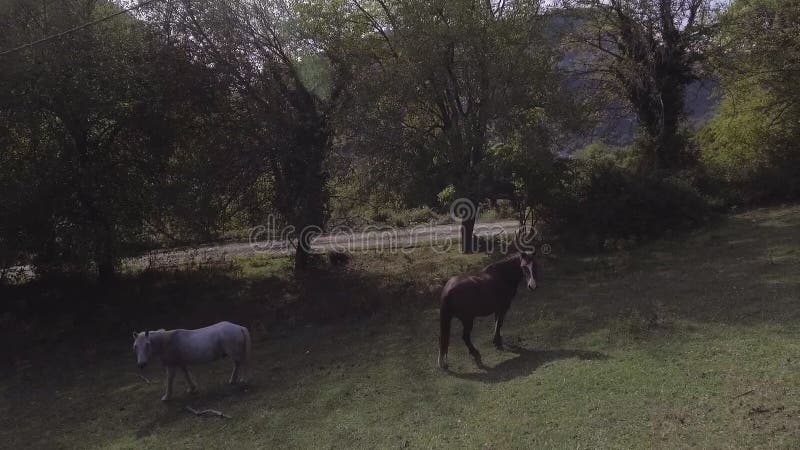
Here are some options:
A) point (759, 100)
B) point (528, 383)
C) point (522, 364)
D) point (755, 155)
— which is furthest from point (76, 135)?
point (755, 155)

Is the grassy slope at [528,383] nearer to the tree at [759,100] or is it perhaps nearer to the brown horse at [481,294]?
the brown horse at [481,294]

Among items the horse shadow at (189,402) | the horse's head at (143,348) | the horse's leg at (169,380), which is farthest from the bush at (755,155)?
the horse's head at (143,348)

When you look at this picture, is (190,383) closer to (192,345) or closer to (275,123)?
(192,345)

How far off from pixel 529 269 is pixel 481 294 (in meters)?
0.89

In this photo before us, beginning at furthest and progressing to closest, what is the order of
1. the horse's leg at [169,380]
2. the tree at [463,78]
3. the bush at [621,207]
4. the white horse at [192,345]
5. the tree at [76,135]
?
the bush at [621,207] → the tree at [463,78] → the tree at [76,135] → the horse's leg at [169,380] → the white horse at [192,345]

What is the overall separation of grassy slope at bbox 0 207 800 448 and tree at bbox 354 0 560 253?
4.57 meters

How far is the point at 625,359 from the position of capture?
29.9 feet

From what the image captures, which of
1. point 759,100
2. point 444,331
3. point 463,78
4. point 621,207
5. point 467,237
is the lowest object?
point 444,331

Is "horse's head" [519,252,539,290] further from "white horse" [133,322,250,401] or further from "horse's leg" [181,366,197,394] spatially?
"horse's leg" [181,366,197,394]

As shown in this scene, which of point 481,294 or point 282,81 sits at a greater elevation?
point 282,81

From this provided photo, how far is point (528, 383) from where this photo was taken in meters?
8.86

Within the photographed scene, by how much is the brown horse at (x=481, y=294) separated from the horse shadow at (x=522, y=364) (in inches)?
16.7

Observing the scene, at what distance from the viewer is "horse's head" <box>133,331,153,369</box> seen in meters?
10.1

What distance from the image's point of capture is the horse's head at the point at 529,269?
33.3 feet
